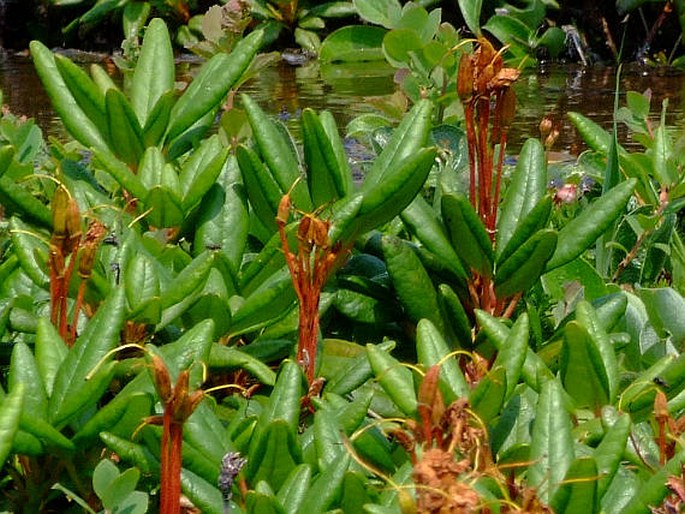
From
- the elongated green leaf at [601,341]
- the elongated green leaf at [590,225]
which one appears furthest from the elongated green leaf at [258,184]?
the elongated green leaf at [601,341]

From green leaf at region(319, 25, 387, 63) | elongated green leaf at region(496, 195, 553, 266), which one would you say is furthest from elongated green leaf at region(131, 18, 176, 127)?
green leaf at region(319, 25, 387, 63)

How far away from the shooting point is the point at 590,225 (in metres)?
1.94

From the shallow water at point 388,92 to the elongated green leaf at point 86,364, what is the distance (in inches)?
120

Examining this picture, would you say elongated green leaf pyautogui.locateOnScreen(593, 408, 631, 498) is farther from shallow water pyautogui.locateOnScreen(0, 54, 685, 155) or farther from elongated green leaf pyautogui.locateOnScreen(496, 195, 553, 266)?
shallow water pyautogui.locateOnScreen(0, 54, 685, 155)

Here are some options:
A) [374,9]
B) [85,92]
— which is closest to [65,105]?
[85,92]

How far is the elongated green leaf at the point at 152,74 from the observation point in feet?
7.52

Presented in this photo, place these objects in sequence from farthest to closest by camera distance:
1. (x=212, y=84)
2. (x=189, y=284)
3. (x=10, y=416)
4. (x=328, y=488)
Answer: (x=212, y=84), (x=189, y=284), (x=328, y=488), (x=10, y=416)

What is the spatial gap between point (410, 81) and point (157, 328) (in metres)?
1.25

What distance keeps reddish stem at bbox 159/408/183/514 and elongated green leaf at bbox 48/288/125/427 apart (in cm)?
18

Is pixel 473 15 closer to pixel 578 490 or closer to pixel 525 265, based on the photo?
pixel 525 265

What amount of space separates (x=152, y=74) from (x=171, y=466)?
3.95ft

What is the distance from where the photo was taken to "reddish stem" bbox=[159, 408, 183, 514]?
1248mm

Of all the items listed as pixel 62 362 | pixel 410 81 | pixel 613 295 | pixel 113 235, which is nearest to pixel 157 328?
pixel 62 362

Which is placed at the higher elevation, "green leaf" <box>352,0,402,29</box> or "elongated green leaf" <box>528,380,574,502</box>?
"green leaf" <box>352,0,402,29</box>
